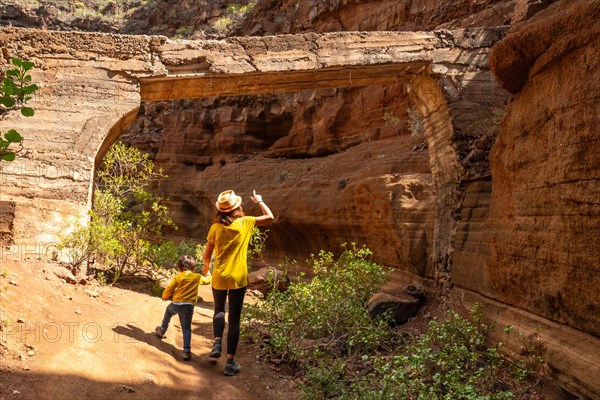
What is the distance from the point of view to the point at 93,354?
4422 millimetres

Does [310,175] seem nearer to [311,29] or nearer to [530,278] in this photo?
[311,29]

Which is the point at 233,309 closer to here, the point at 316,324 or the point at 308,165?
the point at 316,324

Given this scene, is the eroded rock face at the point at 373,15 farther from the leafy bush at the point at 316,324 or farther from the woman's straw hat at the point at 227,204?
the woman's straw hat at the point at 227,204

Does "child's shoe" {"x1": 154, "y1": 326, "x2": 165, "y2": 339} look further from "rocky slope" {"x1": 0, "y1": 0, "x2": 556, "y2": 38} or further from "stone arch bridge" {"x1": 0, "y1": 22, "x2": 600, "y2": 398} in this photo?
"rocky slope" {"x1": 0, "y1": 0, "x2": 556, "y2": 38}

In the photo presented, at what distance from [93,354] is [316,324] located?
276 cm

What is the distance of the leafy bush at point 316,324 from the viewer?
5867mm

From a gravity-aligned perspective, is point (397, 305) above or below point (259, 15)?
below

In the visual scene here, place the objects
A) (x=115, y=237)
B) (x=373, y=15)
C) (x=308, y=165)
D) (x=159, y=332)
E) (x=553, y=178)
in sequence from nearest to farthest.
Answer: (x=553, y=178) < (x=159, y=332) < (x=115, y=237) < (x=308, y=165) < (x=373, y=15)

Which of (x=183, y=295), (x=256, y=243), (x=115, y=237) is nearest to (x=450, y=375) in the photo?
(x=183, y=295)

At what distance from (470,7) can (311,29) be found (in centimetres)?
703

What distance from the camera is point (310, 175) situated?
1580cm

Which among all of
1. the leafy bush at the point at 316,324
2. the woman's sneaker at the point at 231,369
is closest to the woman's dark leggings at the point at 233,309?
the woman's sneaker at the point at 231,369

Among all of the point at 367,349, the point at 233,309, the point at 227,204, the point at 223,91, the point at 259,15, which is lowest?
the point at 367,349

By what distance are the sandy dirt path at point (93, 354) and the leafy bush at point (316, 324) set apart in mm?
342
